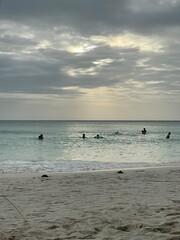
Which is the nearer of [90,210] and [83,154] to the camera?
[90,210]

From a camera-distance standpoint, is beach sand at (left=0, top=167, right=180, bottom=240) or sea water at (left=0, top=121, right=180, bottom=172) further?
sea water at (left=0, top=121, right=180, bottom=172)

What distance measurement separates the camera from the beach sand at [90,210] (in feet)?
15.8

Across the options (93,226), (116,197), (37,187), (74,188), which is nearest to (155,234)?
(93,226)

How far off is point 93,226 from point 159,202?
2.17m

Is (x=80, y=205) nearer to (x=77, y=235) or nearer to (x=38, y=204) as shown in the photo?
(x=38, y=204)

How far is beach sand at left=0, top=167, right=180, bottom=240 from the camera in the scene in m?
4.81

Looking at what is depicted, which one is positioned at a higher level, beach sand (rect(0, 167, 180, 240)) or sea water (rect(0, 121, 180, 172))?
beach sand (rect(0, 167, 180, 240))

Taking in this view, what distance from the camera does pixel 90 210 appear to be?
20.2 feet

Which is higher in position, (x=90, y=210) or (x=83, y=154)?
(x=90, y=210)

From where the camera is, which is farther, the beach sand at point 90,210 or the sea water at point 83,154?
the sea water at point 83,154

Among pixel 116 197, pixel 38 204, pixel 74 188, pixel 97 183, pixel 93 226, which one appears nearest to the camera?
pixel 93 226

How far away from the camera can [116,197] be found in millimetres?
7410

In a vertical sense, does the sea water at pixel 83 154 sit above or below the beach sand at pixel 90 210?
below

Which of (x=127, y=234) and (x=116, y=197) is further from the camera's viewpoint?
(x=116, y=197)
